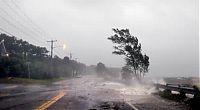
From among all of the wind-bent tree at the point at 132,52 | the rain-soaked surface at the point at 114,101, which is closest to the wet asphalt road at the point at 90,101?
the rain-soaked surface at the point at 114,101

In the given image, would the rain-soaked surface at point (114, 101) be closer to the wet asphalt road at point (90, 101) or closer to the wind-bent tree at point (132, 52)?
the wet asphalt road at point (90, 101)

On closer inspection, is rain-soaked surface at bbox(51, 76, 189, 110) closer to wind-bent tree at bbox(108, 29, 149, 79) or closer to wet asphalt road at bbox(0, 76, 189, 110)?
wet asphalt road at bbox(0, 76, 189, 110)

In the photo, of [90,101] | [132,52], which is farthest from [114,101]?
[132,52]

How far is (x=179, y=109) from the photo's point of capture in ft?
43.9

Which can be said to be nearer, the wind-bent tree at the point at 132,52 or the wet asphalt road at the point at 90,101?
the wet asphalt road at the point at 90,101

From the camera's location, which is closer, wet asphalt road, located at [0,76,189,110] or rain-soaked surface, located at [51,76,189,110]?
wet asphalt road, located at [0,76,189,110]

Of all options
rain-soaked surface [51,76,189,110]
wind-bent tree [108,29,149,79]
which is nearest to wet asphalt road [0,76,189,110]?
rain-soaked surface [51,76,189,110]

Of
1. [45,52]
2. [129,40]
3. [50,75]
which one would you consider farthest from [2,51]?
[129,40]

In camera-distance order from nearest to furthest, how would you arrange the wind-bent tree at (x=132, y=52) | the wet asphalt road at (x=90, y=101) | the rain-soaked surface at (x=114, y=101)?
the wet asphalt road at (x=90, y=101)
the rain-soaked surface at (x=114, y=101)
the wind-bent tree at (x=132, y=52)

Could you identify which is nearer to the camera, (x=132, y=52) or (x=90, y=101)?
(x=90, y=101)

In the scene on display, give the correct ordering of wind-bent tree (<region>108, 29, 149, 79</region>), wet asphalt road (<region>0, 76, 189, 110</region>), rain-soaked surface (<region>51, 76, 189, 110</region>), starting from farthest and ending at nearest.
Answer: wind-bent tree (<region>108, 29, 149, 79</region>), rain-soaked surface (<region>51, 76, 189, 110</region>), wet asphalt road (<region>0, 76, 189, 110</region>)

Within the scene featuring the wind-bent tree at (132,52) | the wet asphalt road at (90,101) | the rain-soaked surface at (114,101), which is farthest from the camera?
the wind-bent tree at (132,52)

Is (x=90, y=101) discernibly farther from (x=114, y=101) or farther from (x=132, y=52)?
(x=132, y=52)

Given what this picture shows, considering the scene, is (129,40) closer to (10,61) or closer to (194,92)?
(10,61)
